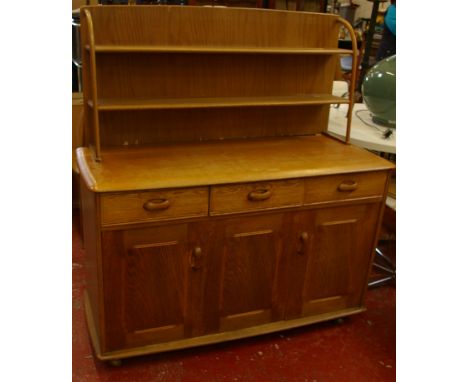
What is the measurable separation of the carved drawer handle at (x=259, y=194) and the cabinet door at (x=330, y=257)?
0.19 m

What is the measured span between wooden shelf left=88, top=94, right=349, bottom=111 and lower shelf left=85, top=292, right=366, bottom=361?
0.90 meters

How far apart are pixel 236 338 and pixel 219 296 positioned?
224 millimetres

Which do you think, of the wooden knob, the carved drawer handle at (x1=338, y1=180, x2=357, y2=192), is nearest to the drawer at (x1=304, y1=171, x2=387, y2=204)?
the carved drawer handle at (x1=338, y1=180, x2=357, y2=192)

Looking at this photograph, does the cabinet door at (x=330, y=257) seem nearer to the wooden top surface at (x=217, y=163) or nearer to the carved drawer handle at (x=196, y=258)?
the wooden top surface at (x=217, y=163)

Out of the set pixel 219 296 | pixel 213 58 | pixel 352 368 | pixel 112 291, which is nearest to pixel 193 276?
pixel 219 296

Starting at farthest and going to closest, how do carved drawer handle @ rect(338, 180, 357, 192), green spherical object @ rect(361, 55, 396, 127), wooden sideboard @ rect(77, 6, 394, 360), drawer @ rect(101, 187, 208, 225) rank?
green spherical object @ rect(361, 55, 396, 127), carved drawer handle @ rect(338, 180, 357, 192), wooden sideboard @ rect(77, 6, 394, 360), drawer @ rect(101, 187, 208, 225)

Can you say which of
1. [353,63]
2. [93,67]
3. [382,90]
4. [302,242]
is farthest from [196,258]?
[382,90]

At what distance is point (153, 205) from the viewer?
1.58 m

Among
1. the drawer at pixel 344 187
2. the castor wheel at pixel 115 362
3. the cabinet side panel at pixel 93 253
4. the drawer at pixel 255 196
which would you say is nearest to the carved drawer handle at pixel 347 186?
the drawer at pixel 344 187

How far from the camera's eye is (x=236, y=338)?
76.5 inches

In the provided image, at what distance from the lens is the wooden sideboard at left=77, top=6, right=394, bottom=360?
1655 mm

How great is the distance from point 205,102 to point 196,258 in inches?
24.7

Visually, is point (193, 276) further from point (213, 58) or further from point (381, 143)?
point (381, 143)

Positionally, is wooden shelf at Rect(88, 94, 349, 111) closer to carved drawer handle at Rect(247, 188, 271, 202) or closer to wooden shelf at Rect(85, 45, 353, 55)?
wooden shelf at Rect(85, 45, 353, 55)
